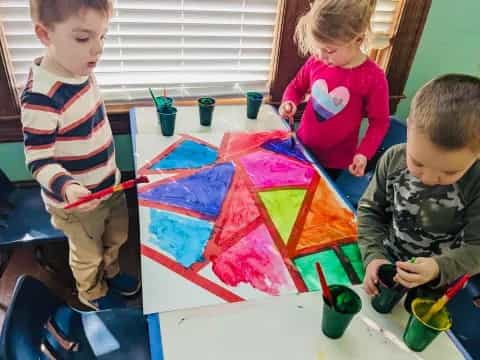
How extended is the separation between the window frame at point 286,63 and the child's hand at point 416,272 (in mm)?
1210

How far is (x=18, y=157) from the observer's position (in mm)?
1802

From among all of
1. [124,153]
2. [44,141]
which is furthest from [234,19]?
[44,141]

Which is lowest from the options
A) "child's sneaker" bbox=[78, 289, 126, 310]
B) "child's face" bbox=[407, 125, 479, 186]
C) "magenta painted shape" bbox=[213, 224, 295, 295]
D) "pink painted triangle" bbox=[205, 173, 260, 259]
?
"child's sneaker" bbox=[78, 289, 126, 310]

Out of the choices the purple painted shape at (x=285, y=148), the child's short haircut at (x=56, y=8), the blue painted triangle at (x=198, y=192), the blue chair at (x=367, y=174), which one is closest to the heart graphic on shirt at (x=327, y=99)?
the purple painted shape at (x=285, y=148)

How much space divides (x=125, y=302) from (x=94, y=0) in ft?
3.56

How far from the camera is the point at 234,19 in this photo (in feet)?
5.83

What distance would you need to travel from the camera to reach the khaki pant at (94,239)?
1280mm

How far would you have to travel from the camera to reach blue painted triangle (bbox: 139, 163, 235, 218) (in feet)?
3.76

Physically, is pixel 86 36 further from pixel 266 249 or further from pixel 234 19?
pixel 234 19

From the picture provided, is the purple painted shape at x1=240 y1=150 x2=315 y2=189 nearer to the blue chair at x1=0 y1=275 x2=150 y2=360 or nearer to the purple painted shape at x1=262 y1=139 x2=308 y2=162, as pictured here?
the purple painted shape at x1=262 y1=139 x2=308 y2=162

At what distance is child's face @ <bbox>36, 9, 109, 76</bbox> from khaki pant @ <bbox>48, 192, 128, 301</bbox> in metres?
0.44

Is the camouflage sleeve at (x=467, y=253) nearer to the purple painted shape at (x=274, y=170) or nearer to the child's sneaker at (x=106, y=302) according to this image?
the purple painted shape at (x=274, y=170)

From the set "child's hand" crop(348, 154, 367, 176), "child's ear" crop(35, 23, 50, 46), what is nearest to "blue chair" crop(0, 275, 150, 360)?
"child's ear" crop(35, 23, 50, 46)

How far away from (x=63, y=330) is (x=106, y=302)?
0.51 metres
